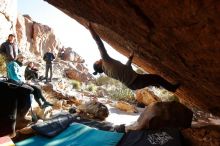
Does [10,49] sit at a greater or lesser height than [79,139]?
greater

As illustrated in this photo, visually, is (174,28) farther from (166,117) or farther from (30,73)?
(30,73)

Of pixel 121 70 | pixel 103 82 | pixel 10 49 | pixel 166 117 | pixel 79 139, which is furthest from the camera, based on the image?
pixel 103 82

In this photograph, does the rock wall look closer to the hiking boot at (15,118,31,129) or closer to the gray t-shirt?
the hiking boot at (15,118,31,129)

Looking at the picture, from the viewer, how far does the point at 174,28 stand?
3.97 meters

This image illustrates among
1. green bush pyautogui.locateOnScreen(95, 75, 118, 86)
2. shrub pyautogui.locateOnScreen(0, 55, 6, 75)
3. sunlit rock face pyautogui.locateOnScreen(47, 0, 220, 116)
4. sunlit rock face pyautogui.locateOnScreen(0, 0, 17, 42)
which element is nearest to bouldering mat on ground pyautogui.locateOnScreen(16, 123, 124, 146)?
sunlit rock face pyautogui.locateOnScreen(47, 0, 220, 116)

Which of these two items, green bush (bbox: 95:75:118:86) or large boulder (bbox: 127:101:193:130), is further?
green bush (bbox: 95:75:118:86)

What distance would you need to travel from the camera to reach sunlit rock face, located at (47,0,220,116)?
339 centimetres

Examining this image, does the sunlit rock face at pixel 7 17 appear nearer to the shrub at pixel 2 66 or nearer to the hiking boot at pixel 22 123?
the shrub at pixel 2 66

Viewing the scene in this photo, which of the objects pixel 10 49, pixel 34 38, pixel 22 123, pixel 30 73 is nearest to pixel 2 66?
pixel 30 73

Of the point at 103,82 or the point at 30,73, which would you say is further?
the point at 103,82

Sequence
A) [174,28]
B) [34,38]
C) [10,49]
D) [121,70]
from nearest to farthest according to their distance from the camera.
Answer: [174,28], [121,70], [10,49], [34,38]

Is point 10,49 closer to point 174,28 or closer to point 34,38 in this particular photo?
point 174,28

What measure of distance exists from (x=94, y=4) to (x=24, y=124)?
11.2 ft

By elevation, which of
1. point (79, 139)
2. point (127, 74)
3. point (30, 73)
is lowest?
point (79, 139)
